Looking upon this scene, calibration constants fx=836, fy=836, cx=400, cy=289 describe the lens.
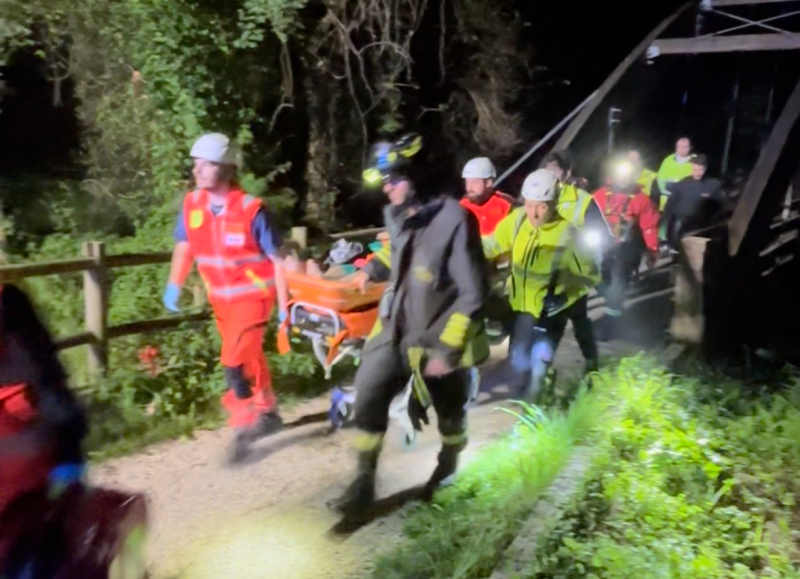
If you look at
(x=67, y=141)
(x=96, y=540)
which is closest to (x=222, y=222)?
(x=96, y=540)

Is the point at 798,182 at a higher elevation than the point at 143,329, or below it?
higher

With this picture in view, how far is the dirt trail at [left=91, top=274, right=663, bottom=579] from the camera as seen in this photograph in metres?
4.14

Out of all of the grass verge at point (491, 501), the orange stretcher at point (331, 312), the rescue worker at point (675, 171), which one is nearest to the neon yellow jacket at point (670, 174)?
the rescue worker at point (675, 171)

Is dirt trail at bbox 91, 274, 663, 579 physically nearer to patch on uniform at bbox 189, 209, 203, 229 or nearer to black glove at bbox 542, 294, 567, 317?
black glove at bbox 542, 294, 567, 317

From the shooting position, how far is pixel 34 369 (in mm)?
2742

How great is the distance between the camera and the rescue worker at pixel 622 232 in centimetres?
866

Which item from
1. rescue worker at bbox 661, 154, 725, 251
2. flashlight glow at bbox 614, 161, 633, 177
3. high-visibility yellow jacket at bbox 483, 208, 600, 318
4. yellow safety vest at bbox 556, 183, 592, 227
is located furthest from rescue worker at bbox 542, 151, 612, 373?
rescue worker at bbox 661, 154, 725, 251

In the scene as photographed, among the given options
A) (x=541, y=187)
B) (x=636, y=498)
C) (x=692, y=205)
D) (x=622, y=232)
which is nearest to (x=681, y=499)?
(x=636, y=498)

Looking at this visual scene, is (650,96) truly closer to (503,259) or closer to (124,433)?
(503,259)

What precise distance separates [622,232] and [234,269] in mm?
5155

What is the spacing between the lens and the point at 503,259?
599 centimetres

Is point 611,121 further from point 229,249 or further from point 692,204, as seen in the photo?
point 229,249

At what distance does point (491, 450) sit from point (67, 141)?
339 inches

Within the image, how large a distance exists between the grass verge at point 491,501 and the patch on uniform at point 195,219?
210 cm
